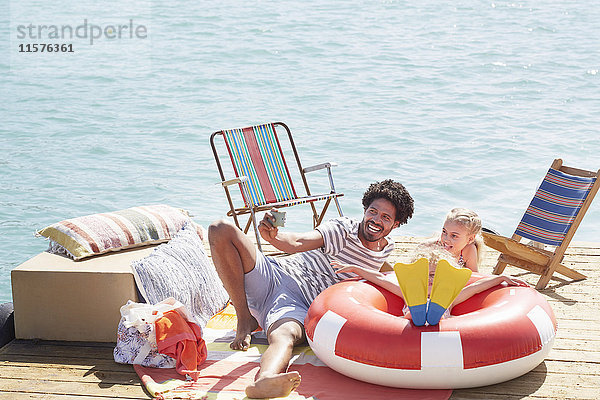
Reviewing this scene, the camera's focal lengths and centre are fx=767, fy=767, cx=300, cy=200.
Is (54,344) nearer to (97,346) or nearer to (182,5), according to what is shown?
(97,346)

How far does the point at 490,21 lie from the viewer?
17344mm

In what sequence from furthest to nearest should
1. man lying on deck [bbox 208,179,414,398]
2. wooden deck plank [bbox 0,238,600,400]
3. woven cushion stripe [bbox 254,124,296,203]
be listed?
woven cushion stripe [bbox 254,124,296,203]
man lying on deck [bbox 208,179,414,398]
wooden deck plank [bbox 0,238,600,400]

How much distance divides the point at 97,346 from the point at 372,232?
1.40m

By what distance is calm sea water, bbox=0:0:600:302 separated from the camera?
9.07m

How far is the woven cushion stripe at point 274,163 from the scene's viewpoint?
5.38 metres

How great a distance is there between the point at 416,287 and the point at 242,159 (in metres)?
2.55

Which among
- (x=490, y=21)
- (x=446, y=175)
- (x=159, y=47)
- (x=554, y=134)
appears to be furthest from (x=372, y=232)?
(x=490, y=21)

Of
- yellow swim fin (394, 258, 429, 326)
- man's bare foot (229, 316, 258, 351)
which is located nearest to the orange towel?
man's bare foot (229, 316, 258, 351)

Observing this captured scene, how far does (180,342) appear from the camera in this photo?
3367mm

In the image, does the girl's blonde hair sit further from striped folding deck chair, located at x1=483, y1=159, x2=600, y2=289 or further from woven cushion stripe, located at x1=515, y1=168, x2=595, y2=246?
woven cushion stripe, located at x1=515, y1=168, x2=595, y2=246

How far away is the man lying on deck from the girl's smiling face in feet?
0.85

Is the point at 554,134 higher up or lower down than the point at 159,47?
lower down

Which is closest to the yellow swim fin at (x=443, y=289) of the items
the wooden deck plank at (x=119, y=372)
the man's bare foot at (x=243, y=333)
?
the wooden deck plank at (x=119, y=372)

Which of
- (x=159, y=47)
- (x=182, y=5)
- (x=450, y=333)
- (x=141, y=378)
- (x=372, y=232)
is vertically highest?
(x=182, y=5)
